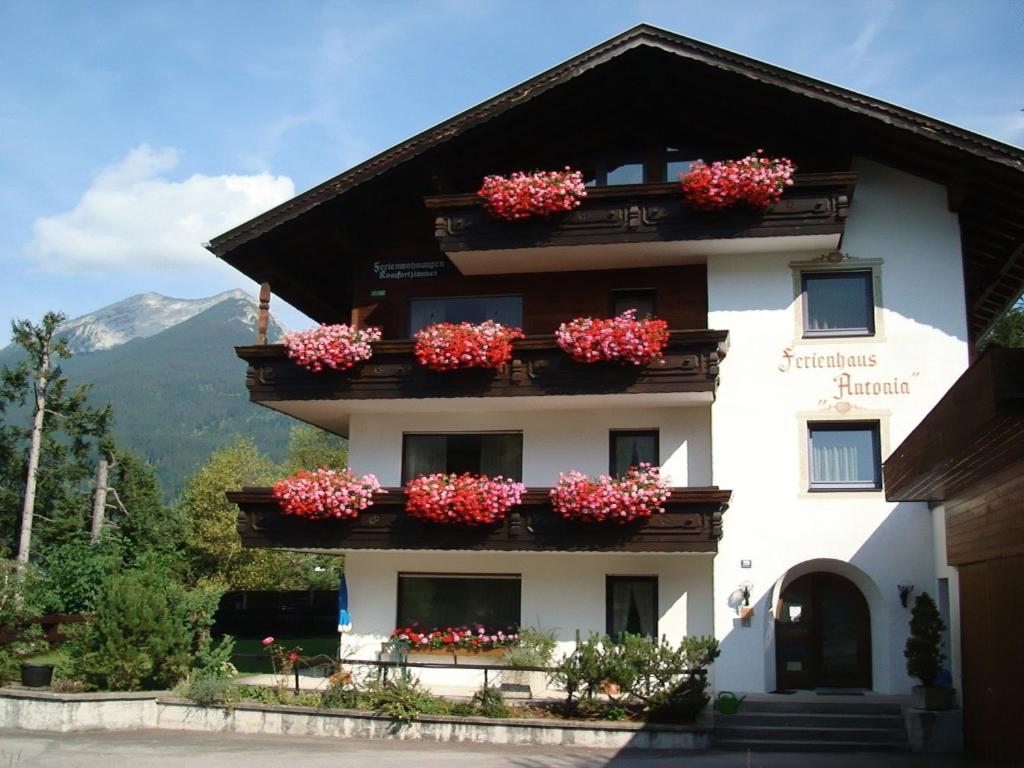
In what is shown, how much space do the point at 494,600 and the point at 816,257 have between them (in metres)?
7.99

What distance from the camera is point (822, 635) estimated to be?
746 inches

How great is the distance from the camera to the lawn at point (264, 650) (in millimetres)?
24297

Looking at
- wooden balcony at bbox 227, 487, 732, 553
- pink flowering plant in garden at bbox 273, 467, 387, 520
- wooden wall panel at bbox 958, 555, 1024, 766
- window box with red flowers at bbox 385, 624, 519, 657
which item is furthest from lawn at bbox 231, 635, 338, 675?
wooden wall panel at bbox 958, 555, 1024, 766

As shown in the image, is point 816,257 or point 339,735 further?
point 816,257

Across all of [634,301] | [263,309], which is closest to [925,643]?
[634,301]

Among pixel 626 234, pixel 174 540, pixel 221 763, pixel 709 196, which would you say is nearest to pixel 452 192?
pixel 626 234

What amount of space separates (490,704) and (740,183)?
902 cm

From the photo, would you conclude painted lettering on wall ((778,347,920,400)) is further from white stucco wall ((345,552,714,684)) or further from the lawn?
the lawn

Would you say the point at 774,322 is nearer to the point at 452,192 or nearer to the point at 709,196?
the point at 709,196

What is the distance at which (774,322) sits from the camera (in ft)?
64.5

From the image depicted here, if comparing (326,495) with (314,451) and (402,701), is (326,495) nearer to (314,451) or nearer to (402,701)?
(402,701)

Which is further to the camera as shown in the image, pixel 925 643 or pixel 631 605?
pixel 631 605

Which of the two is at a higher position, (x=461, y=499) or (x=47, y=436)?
(x=47, y=436)

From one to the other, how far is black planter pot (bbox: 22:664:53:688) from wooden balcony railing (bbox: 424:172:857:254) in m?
9.36
